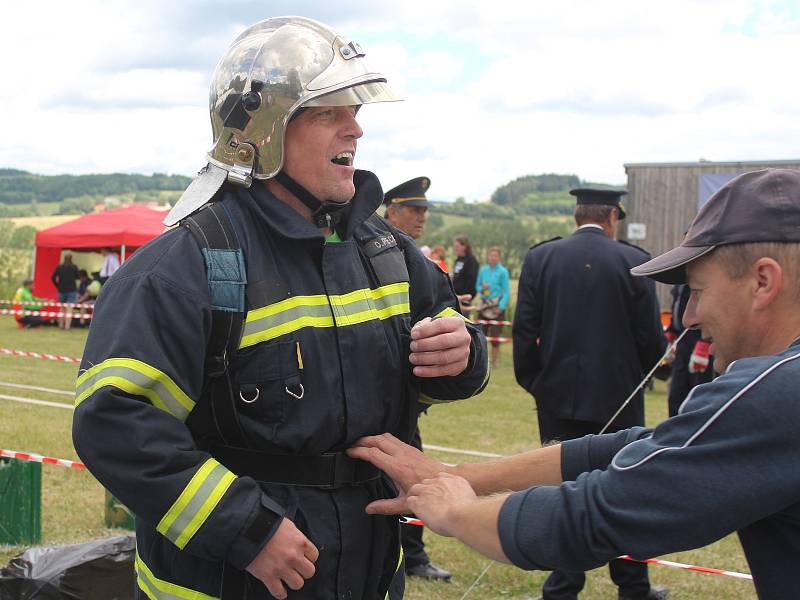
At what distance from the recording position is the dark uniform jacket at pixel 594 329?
562 cm

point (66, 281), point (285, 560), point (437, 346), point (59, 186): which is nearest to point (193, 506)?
point (285, 560)

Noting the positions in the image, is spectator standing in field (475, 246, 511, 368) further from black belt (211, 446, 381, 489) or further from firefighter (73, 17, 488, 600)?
black belt (211, 446, 381, 489)

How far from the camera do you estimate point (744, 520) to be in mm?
1850

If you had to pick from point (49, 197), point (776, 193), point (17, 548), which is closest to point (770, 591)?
point (776, 193)

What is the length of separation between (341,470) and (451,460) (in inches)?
247

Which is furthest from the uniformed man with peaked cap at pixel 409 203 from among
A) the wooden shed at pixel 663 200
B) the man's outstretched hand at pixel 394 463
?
the wooden shed at pixel 663 200

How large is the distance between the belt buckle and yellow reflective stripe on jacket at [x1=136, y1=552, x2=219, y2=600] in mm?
453

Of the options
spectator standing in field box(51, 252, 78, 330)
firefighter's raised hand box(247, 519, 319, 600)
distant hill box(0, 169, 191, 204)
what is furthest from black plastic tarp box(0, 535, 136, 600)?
distant hill box(0, 169, 191, 204)

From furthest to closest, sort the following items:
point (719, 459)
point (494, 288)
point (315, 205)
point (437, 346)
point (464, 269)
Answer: point (494, 288) → point (464, 269) → point (315, 205) → point (437, 346) → point (719, 459)

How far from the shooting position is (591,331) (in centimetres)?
569

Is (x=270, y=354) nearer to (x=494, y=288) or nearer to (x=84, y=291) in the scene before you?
(x=494, y=288)

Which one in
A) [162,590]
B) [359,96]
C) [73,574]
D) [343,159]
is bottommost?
[73,574]

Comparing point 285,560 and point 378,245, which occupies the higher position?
point 378,245

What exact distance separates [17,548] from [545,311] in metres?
3.72
